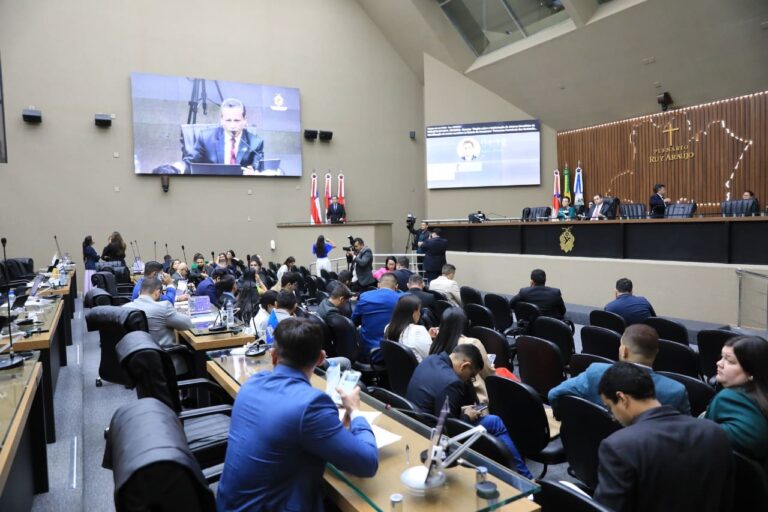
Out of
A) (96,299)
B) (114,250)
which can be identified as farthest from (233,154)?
(96,299)

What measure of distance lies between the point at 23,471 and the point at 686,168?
496 inches

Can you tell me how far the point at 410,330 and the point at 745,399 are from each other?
84.2 inches

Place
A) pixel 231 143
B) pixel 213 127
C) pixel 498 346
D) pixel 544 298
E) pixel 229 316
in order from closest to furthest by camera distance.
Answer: pixel 498 346, pixel 229 316, pixel 544 298, pixel 213 127, pixel 231 143

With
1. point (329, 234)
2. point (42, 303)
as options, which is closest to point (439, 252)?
point (329, 234)

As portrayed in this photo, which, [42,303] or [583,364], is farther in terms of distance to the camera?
[42,303]

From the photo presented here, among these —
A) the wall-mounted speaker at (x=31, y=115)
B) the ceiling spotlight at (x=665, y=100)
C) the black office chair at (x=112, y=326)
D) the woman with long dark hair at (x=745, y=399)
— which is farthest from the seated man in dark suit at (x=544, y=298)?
the wall-mounted speaker at (x=31, y=115)

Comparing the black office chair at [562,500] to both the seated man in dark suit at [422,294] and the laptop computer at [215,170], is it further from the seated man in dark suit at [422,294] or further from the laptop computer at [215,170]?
the laptop computer at [215,170]

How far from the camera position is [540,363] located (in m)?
3.77

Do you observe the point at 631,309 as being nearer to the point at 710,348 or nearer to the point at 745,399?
the point at 710,348

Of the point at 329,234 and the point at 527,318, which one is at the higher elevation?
the point at 329,234

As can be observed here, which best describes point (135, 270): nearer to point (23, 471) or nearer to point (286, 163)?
point (286, 163)

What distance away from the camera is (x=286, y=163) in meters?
14.6

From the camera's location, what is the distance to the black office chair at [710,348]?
12.7ft

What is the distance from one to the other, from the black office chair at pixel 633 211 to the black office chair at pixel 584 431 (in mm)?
6857
